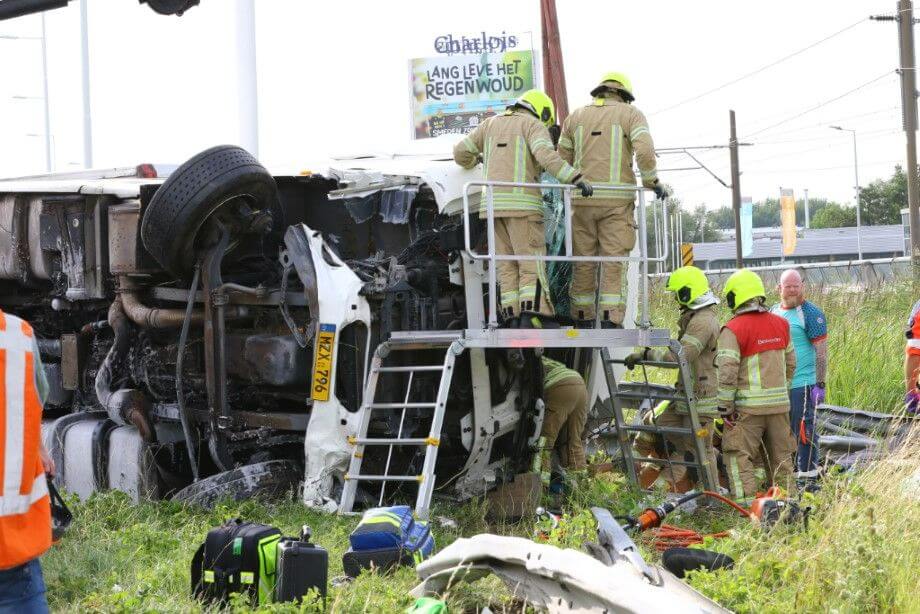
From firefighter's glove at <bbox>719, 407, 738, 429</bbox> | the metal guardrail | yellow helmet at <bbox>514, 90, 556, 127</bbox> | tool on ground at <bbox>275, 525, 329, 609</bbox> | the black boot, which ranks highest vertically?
yellow helmet at <bbox>514, 90, 556, 127</bbox>

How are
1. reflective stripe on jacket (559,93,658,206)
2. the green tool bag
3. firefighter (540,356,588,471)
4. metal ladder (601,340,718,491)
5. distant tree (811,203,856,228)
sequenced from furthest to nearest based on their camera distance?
Answer: distant tree (811,203,856,228) < firefighter (540,356,588,471) < metal ladder (601,340,718,491) < reflective stripe on jacket (559,93,658,206) < the green tool bag

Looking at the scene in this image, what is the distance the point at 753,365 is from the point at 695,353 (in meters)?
0.60

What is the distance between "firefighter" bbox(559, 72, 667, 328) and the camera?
29.5ft

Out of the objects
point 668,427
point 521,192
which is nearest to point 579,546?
point 521,192

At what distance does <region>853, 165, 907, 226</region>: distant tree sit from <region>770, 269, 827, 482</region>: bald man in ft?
236

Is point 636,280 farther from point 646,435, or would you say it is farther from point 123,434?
point 123,434

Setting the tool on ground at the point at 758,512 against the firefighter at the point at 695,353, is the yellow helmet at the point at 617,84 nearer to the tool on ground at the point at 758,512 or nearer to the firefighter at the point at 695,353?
the firefighter at the point at 695,353

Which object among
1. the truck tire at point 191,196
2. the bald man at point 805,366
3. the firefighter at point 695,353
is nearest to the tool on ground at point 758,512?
the firefighter at point 695,353

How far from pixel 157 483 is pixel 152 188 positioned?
7.19ft

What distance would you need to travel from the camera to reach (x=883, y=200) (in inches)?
3297

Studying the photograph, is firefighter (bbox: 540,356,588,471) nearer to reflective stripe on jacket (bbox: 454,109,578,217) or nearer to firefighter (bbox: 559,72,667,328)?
firefighter (bbox: 559,72,667,328)

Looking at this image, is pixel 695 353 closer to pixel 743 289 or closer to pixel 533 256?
pixel 743 289

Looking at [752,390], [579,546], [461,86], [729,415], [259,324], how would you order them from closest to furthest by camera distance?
[579,546]
[752,390]
[729,415]
[259,324]
[461,86]

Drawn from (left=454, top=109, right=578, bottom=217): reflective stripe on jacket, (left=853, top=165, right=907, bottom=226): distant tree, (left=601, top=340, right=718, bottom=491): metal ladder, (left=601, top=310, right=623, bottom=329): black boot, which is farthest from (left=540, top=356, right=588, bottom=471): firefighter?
(left=853, top=165, right=907, bottom=226): distant tree
